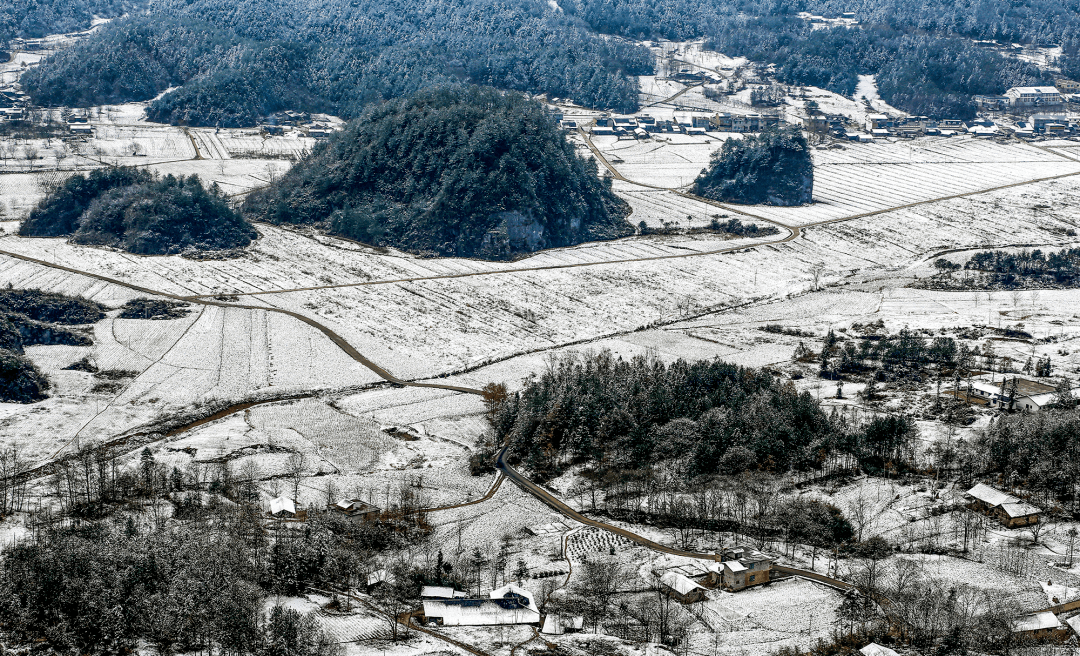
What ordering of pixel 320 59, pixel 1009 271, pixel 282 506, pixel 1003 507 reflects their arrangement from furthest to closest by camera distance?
pixel 320 59
pixel 1009 271
pixel 282 506
pixel 1003 507

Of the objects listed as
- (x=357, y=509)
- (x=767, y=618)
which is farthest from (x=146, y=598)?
(x=767, y=618)

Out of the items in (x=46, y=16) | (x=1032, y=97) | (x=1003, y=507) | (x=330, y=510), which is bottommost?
(x=330, y=510)

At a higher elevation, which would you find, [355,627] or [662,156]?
[662,156]

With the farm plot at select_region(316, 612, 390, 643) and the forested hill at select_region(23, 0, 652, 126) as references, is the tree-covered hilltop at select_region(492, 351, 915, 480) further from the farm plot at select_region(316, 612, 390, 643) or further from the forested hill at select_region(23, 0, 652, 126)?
the forested hill at select_region(23, 0, 652, 126)

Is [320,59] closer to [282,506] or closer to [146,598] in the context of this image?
[282,506]

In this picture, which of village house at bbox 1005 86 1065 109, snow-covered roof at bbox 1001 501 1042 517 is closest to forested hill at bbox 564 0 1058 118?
village house at bbox 1005 86 1065 109

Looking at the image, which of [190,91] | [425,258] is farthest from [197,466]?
[190,91]

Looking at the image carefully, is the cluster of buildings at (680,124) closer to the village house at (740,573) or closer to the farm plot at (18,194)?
the farm plot at (18,194)
